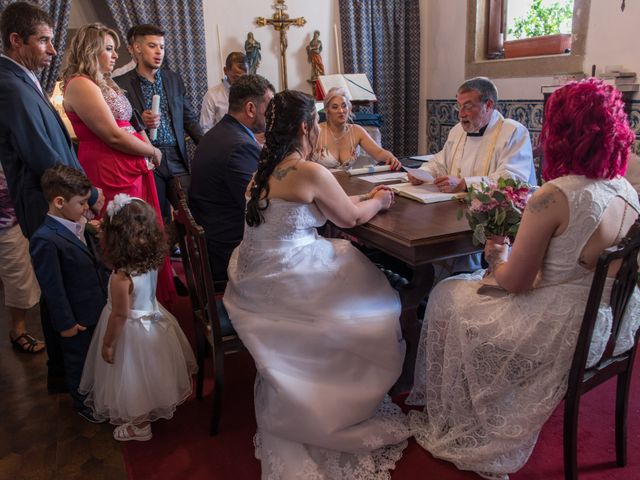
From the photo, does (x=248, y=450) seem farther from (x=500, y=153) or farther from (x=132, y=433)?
(x=500, y=153)

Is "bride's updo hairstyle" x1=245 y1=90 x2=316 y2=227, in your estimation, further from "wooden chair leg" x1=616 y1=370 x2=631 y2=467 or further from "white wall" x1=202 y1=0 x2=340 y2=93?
"white wall" x1=202 y1=0 x2=340 y2=93

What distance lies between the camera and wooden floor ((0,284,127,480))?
1.84 metres

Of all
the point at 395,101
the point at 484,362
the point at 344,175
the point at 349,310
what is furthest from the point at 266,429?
the point at 395,101

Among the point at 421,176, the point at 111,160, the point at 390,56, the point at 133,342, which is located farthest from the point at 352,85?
the point at 133,342

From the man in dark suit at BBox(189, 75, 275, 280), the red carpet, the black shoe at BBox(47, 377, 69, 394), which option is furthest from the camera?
the black shoe at BBox(47, 377, 69, 394)

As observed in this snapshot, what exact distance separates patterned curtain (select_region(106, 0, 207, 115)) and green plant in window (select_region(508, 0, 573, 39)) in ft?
8.65

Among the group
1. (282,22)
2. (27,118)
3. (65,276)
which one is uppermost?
(282,22)

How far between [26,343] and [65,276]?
1.02 m

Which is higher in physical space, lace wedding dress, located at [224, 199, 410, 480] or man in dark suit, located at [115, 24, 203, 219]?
man in dark suit, located at [115, 24, 203, 219]

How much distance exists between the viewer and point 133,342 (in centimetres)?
191

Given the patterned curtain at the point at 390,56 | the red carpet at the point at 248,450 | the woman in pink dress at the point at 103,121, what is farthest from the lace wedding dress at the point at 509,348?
the patterned curtain at the point at 390,56

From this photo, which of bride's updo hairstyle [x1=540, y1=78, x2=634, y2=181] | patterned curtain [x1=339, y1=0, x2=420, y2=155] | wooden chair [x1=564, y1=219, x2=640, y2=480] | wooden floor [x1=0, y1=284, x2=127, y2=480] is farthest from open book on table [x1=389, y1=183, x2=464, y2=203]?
patterned curtain [x1=339, y1=0, x2=420, y2=155]

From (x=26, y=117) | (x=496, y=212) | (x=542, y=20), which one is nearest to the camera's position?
(x=496, y=212)

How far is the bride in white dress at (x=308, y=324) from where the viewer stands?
1734 mm
